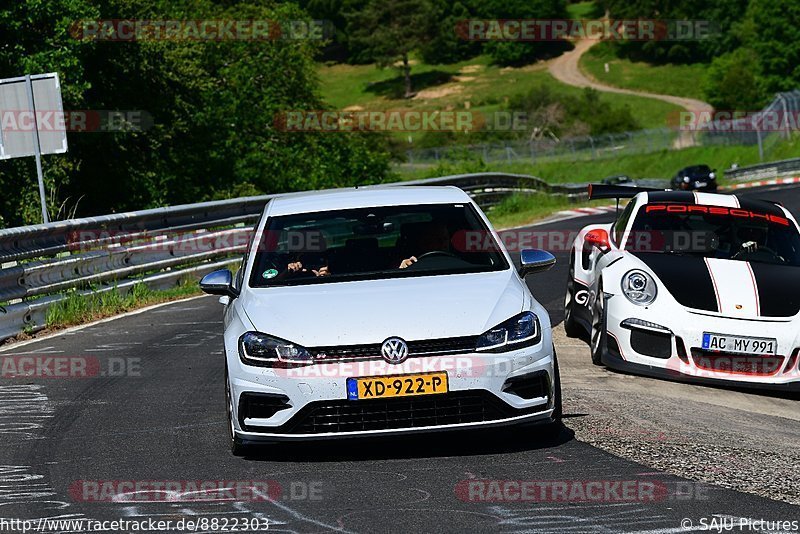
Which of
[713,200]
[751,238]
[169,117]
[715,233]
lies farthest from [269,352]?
[169,117]

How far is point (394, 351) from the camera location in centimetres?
669

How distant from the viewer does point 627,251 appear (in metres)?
10.6

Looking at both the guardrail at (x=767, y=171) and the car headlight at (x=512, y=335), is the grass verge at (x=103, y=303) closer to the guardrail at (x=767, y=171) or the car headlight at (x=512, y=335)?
the car headlight at (x=512, y=335)

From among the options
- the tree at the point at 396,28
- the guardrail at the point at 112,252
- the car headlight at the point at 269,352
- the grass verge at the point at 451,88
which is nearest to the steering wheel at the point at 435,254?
the car headlight at the point at 269,352

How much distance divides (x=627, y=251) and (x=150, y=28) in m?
24.7

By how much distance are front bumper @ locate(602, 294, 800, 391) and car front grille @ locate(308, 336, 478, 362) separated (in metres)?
3.08

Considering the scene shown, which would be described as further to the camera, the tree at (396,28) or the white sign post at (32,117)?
the tree at (396,28)

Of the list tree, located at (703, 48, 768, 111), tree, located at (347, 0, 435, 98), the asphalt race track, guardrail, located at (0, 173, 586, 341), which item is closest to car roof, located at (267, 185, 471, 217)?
the asphalt race track

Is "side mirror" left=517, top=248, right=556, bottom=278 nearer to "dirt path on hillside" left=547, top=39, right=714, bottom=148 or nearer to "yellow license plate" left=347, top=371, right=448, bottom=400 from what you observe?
"yellow license plate" left=347, top=371, right=448, bottom=400

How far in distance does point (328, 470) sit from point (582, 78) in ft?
397

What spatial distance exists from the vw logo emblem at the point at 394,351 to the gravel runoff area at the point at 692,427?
130 centimetres

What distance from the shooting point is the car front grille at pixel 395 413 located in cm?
675

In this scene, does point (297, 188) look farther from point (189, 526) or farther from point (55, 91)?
point (189, 526)

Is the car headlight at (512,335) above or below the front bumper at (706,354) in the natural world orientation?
above
